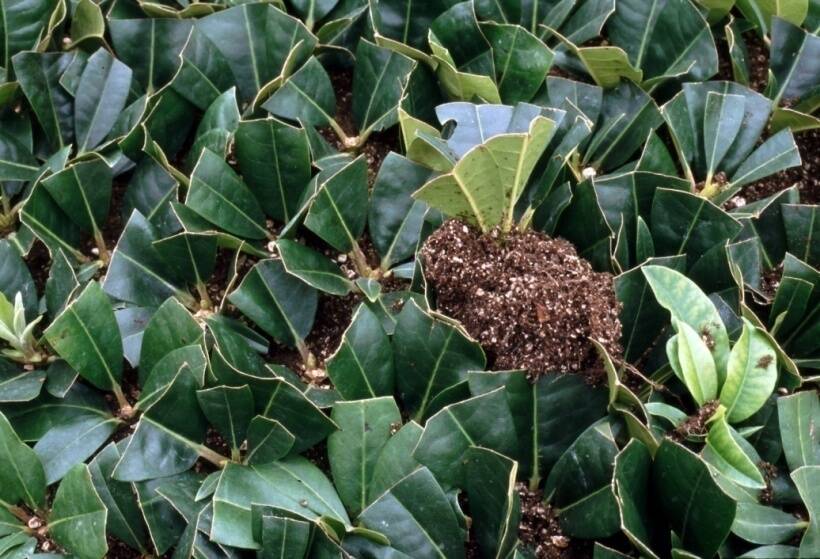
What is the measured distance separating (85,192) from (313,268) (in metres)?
0.38

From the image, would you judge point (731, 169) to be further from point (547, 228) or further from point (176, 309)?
point (176, 309)

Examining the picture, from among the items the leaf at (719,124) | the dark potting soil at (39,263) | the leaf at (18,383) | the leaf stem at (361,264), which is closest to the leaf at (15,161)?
the dark potting soil at (39,263)

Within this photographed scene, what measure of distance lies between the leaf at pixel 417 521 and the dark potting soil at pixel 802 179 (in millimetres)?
725

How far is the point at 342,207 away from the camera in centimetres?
145

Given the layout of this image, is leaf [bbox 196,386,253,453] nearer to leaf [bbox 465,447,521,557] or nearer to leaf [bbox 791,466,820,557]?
leaf [bbox 465,447,521,557]

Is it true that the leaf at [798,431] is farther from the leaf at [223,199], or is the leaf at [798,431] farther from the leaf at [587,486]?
the leaf at [223,199]

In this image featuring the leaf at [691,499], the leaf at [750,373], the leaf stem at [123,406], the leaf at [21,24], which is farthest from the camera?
the leaf at [21,24]

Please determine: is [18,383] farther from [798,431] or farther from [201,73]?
[798,431]

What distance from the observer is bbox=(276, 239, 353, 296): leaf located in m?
1.40

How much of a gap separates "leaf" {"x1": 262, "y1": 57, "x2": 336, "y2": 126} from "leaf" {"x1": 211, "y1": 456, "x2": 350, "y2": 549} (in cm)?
55

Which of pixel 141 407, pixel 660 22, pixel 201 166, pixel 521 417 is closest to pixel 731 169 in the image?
pixel 660 22

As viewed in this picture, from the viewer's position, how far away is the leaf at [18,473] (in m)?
1.31

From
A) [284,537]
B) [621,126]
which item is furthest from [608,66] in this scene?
[284,537]

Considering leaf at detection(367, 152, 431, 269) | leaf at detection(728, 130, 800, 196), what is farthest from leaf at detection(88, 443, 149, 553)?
leaf at detection(728, 130, 800, 196)
